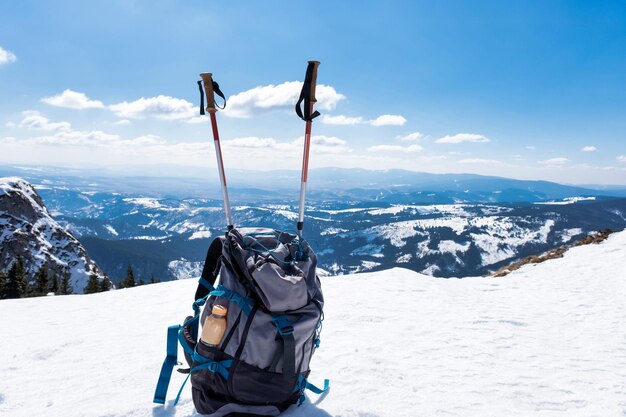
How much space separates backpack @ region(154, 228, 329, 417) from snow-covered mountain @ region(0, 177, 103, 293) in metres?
118

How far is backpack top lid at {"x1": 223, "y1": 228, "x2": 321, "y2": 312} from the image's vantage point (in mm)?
A: 3469

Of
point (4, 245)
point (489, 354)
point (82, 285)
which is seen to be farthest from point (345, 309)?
point (4, 245)

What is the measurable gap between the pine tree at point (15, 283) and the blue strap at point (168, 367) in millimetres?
53470

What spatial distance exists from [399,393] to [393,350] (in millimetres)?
1649

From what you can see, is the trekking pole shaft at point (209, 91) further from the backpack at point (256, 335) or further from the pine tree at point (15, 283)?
the pine tree at point (15, 283)

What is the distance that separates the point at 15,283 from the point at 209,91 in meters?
55.7

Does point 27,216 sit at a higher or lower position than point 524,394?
lower

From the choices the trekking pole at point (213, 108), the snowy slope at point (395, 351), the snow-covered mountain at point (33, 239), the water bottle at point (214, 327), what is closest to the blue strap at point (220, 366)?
the water bottle at point (214, 327)

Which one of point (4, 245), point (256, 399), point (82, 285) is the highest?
point (256, 399)

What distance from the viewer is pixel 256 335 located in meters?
3.51

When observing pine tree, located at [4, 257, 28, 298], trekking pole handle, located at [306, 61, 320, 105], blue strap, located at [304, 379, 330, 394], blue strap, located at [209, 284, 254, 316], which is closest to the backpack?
blue strap, located at [209, 284, 254, 316]

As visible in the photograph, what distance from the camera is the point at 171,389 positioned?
4867mm

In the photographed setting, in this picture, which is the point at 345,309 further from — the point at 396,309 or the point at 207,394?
the point at 207,394

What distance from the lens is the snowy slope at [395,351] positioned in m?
4.73
